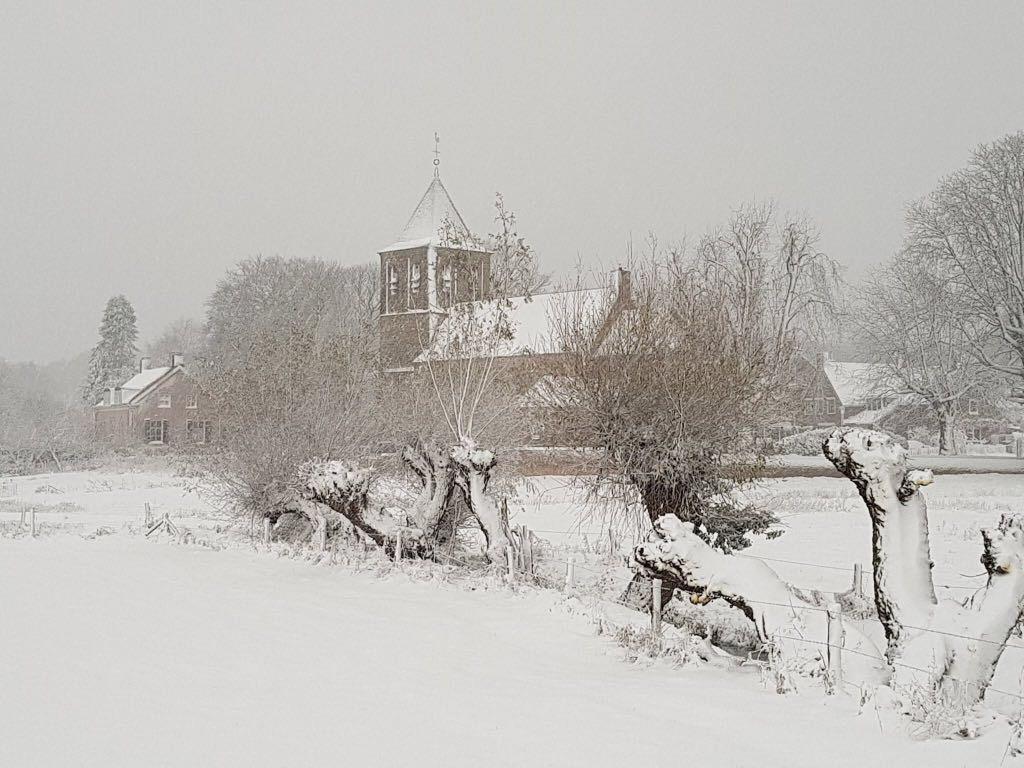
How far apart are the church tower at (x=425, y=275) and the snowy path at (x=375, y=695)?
8.09 metres

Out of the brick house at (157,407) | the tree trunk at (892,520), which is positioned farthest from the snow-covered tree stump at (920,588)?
the brick house at (157,407)

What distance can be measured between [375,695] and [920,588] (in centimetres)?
527

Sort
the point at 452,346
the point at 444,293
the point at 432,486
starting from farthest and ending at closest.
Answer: the point at 444,293 → the point at 452,346 → the point at 432,486

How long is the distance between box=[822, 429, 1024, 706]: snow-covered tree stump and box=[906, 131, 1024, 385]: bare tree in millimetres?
27731

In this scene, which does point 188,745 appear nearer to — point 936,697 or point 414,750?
point 414,750

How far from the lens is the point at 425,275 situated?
139 ft

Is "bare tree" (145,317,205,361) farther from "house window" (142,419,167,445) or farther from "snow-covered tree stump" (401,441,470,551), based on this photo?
"snow-covered tree stump" (401,441,470,551)

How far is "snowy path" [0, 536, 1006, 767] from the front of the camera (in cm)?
736

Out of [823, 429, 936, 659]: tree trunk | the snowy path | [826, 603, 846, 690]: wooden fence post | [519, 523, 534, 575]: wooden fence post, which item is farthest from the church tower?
[826, 603, 846, 690]: wooden fence post

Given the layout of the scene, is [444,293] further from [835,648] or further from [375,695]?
[835,648]

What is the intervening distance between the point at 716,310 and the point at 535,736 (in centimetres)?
925

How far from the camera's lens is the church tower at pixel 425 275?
792 inches

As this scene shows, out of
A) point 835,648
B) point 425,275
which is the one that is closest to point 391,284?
point 425,275

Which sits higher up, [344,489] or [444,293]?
[444,293]
